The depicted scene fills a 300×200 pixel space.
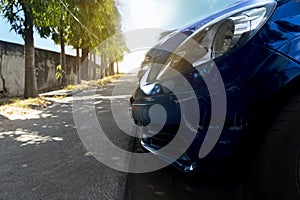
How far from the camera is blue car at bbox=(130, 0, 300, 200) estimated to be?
1197 mm

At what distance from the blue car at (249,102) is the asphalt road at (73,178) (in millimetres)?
225

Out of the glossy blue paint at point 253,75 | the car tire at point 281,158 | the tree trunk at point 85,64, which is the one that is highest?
the tree trunk at point 85,64

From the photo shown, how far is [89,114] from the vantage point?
16.6ft

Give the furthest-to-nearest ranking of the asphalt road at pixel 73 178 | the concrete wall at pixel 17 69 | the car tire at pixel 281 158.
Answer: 1. the concrete wall at pixel 17 69
2. the asphalt road at pixel 73 178
3. the car tire at pixel 281 158

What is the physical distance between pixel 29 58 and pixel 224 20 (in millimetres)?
6978

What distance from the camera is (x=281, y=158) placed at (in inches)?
47.4

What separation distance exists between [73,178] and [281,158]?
1695mm

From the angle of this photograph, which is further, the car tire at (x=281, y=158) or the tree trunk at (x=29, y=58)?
the tree trunk at (x=29, y=58)

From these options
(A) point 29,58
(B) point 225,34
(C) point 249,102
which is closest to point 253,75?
(C) point 249,102

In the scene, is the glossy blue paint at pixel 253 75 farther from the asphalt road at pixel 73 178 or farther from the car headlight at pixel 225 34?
the asphalt road at pixel 73 178

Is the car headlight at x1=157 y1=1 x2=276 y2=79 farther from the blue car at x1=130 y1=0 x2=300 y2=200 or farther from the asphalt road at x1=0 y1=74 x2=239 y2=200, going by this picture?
the asphalt road at x1=0 y1=74 x2=239 y2=200

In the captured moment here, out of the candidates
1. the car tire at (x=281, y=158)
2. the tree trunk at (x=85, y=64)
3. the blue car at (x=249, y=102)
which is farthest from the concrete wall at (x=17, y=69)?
the car tire at (x=281, y=158)

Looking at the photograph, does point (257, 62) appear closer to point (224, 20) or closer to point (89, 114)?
point (224, 20)

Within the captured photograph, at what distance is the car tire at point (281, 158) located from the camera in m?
1.17
